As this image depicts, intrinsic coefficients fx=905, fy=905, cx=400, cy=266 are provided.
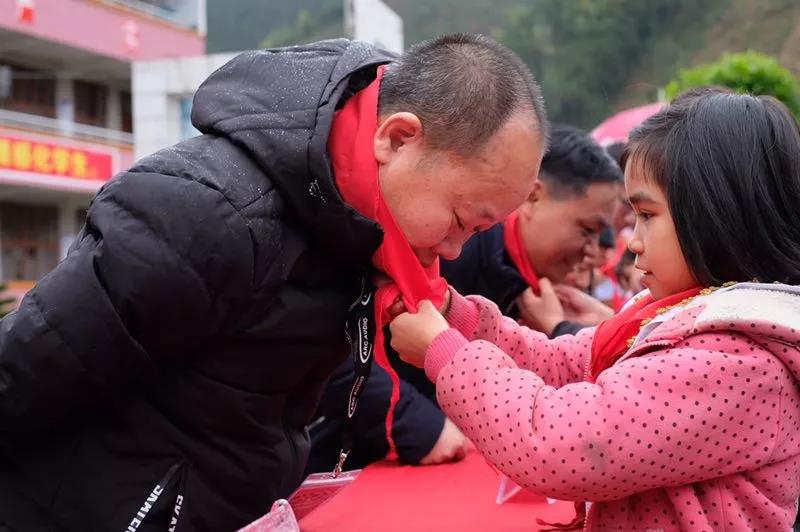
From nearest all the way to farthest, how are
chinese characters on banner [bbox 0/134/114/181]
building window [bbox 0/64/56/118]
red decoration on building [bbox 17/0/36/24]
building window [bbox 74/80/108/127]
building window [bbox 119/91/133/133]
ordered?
chinese characters on banner [bbox 0/134/114/181] → red decoration on building [bbox 17/0/36/24] → building window [bbox 0/64/56/118] → building window [bbox 74/80/108/127] → building window [bbox 119/91/133/133]

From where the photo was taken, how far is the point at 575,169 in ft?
7.44

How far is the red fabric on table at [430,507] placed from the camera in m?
1.33

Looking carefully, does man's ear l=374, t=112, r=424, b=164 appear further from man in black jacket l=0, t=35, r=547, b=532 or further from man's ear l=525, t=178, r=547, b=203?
man's ear l=525, t=178, r=547, b=203

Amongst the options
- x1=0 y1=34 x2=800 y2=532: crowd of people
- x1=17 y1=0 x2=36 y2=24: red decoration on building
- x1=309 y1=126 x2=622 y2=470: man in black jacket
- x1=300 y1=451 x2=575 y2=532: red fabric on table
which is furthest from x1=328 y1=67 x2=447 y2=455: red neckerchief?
x1=17 y1=0 x2=36 y2=24: red decoration on building

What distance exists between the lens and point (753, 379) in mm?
972

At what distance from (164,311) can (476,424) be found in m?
0.37

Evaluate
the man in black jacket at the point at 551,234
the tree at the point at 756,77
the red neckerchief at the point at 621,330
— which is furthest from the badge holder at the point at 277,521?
the tree at the point at 756,77

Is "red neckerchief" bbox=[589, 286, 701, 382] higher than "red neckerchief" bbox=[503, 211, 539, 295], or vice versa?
"red neckerchief" bbox=[589, 286, 701, 382]

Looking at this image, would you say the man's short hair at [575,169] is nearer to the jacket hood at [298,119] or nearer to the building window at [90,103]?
the jacket hood at [298,119]

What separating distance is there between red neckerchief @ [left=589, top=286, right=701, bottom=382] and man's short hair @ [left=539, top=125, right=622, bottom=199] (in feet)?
3.41

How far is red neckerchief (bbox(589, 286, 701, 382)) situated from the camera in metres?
1.13

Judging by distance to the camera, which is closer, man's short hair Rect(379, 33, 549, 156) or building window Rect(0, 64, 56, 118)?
man's short hair Rect(379, 33, 549, 156)

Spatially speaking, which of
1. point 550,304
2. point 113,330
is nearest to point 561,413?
point 113,330

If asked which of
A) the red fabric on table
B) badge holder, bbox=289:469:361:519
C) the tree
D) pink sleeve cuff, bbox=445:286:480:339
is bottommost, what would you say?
the red fabric on table
